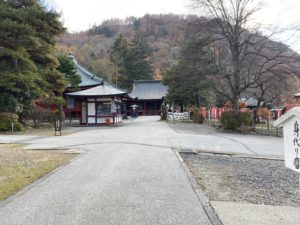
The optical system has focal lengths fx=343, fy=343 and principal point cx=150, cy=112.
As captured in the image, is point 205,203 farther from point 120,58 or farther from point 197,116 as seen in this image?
point 120,58

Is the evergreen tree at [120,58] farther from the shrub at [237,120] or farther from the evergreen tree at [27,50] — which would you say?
the shrub at [237,120]

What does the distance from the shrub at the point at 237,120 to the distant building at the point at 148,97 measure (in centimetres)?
2775

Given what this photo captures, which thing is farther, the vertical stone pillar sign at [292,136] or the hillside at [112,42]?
the hillside at [112,42]

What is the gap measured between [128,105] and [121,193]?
4515cm

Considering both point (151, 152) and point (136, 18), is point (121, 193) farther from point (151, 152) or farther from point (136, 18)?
point (136, 18)

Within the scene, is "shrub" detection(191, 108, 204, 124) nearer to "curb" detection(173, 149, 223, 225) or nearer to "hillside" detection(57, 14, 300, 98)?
"hillside" detection(57, 14, 300, 98)

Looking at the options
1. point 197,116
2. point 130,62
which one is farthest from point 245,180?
point 130,62

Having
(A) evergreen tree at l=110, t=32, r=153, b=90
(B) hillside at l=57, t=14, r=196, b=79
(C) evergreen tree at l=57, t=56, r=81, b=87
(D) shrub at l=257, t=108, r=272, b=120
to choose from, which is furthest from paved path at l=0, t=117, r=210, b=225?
(A) evergreen tree at l=110, t=32, r=153, b=90

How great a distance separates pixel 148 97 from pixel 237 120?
29.2m

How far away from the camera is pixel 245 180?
290 inches

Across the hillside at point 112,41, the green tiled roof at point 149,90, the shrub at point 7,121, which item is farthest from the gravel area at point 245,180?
the hillside at point 112,41

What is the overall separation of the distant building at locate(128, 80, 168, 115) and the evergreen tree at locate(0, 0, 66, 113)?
26952mm

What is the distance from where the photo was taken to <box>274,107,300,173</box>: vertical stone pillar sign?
12.2ft

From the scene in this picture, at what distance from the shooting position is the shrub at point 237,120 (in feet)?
74.1
